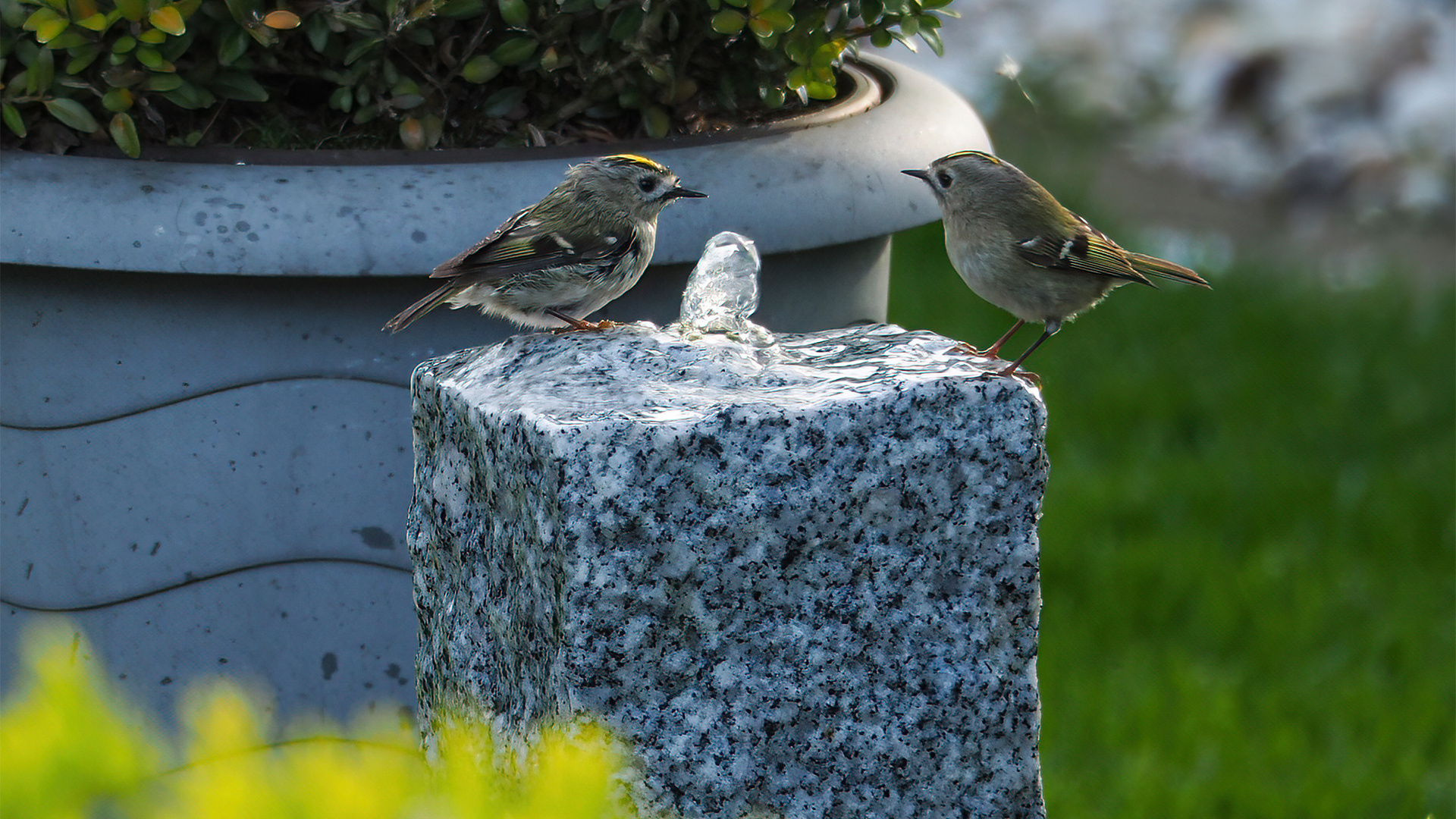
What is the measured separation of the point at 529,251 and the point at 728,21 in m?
0.60

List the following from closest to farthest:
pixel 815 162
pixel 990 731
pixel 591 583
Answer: pixel 591 583
pixel 990 731
pixel 815 162

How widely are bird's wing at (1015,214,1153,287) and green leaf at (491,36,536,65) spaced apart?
1.05 m

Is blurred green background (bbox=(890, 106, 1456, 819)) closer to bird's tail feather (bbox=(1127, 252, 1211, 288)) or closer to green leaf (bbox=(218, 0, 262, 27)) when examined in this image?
bird's tail feather (bbox=(1127, 252, 1211, 288))

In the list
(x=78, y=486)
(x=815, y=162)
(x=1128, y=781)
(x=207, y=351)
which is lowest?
(x=1128, y=781)

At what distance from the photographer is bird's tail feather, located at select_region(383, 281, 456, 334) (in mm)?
2863

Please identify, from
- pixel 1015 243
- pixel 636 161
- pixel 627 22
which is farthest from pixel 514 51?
pixel 1015 243

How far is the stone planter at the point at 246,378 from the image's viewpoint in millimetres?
2877

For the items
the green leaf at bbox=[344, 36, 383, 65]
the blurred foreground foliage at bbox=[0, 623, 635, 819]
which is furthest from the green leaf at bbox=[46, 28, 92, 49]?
the blurred foreground foliage at bbox=[0, 623, 635, 819]

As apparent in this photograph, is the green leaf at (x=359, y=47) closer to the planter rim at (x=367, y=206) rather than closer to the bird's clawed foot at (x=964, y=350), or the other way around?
the planter rim at (x=367, y=206)

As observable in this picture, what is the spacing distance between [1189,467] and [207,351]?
375cm

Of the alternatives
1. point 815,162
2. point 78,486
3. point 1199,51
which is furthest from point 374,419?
point 1199,51

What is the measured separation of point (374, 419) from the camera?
3.06 metres

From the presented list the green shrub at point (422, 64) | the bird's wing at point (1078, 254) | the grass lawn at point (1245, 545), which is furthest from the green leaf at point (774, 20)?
the grass lawn at point (1245, 545)

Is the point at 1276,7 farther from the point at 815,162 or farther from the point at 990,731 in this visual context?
the point at 990,731
